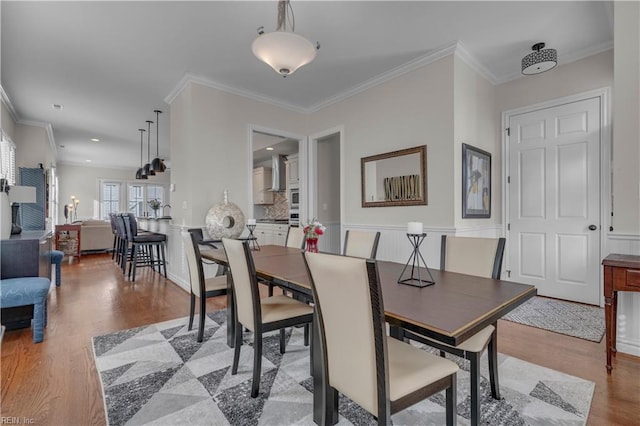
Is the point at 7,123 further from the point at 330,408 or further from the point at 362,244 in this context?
the point at 330,408

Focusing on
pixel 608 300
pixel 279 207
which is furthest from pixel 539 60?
pixel 279 207

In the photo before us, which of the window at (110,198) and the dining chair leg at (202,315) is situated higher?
the window at (110,198)

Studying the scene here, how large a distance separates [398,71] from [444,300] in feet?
10.4

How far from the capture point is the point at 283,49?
2.09 m

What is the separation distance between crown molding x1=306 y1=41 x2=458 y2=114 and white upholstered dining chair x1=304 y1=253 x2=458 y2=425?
304 centimetres

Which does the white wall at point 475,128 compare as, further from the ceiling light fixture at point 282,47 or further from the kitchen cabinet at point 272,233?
the kitchen cabinet at point 272,233

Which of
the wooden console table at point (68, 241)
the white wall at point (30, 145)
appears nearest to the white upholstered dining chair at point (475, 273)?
the white wall at point (30, 145)

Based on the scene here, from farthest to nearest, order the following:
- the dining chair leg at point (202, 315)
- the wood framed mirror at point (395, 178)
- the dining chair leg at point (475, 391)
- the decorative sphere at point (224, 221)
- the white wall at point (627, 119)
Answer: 1. the decorative sphere at point (224, 221)
2. the wood framed mirror at point (395, 178)
3. the dining chair leg at point (202, 315)
4. the white wall at point (627, 119)
5. the dining chair leg at point (475, 391)

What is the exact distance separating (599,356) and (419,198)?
1.96m

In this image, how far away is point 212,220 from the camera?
12.5 ft

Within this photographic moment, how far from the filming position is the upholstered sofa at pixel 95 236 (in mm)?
7168

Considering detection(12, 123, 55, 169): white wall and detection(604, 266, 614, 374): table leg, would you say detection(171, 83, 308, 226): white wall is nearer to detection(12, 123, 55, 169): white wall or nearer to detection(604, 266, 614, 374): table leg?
detection(12, 123, 55, 169): white wall

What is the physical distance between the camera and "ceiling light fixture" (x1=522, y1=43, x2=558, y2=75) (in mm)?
2973

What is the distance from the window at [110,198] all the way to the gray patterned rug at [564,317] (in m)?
11.8
